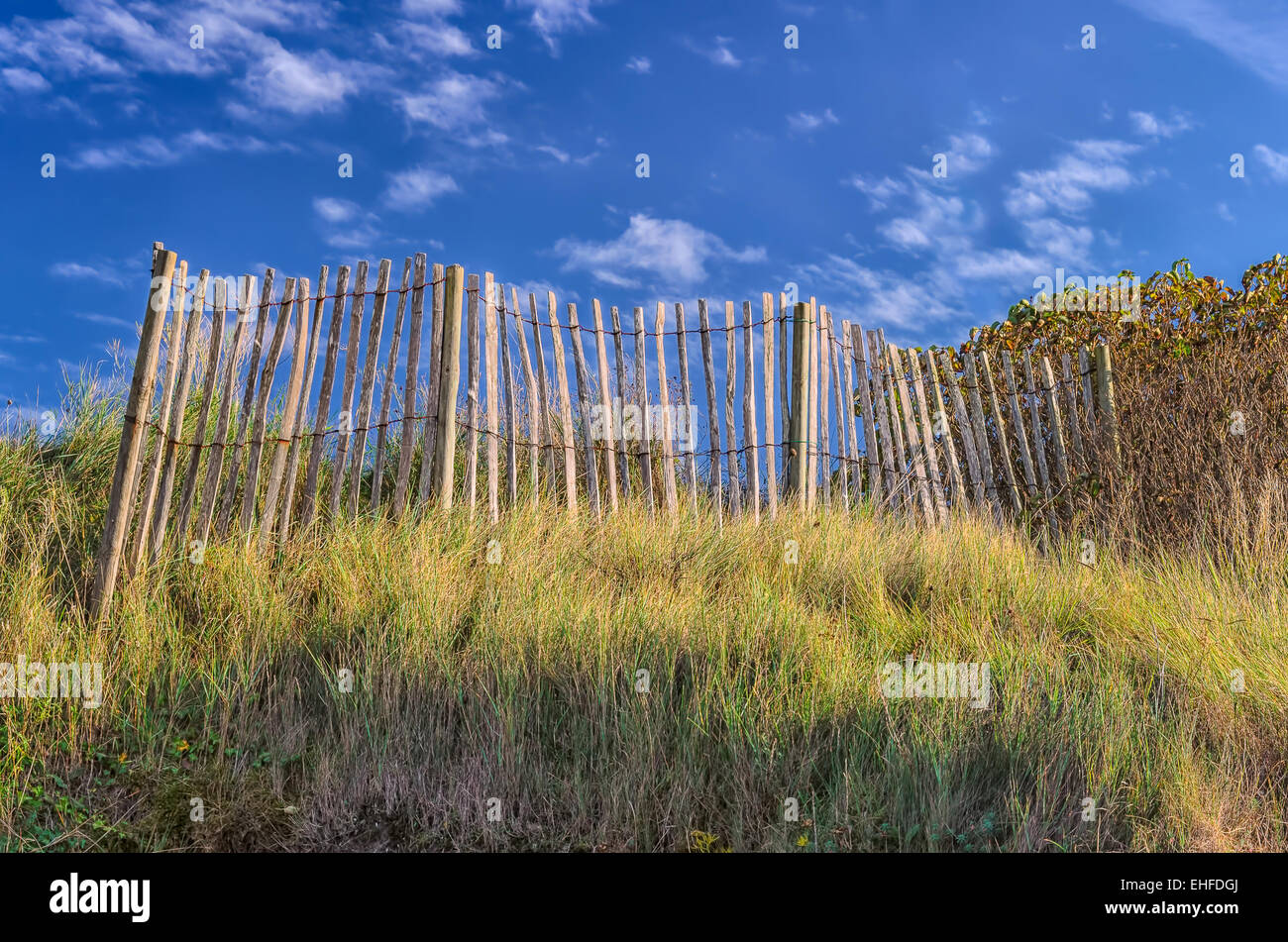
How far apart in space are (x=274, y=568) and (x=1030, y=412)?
20.4 feet

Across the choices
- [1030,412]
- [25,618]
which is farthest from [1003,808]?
[1030,412]

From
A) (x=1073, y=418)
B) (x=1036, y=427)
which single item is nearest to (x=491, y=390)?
(x=1036, y=427)

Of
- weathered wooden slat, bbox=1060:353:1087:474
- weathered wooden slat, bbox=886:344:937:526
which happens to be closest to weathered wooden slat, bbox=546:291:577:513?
weathered wooden slat, bbox=886:344:937:526

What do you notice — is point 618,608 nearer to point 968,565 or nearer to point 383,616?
point 383,616

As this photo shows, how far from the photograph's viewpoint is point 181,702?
14.7 ft

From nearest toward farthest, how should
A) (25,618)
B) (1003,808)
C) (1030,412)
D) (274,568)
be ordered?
(1003,808), (25,618), (274,568), (1030,412)

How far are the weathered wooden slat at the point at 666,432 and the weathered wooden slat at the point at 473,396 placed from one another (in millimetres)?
1357

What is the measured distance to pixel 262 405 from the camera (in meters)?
5.87

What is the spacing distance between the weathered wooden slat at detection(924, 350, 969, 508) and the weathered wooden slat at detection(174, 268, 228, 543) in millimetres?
5685

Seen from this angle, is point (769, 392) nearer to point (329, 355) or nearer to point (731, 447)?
point (731, 447)

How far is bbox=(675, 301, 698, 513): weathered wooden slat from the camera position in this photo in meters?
6.88

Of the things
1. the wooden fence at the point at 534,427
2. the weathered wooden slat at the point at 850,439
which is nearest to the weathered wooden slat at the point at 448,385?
the wooden fence at the point at 534,427

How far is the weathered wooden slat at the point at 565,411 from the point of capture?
21.1 ft

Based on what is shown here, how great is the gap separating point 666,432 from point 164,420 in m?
3.25
